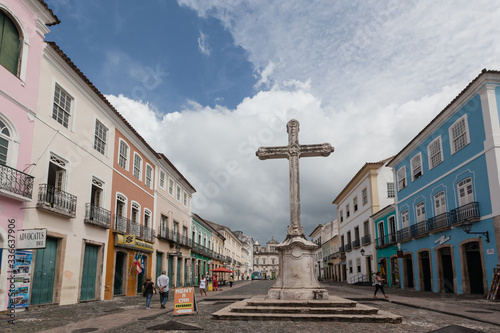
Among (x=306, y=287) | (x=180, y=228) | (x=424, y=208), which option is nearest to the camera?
(x=306, y=287)

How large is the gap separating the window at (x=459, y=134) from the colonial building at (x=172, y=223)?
52.1 feet

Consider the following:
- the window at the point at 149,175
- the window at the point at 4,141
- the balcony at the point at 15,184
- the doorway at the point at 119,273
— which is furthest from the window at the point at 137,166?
the window at the point at 4,141

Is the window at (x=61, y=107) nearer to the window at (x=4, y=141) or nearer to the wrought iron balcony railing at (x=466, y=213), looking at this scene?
the window at (x=4, y=141)

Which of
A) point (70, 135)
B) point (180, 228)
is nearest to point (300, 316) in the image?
point (70, 135)

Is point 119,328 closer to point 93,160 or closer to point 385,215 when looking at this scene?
point 93,160

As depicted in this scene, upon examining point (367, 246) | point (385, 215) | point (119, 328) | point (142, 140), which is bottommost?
point (119, 328)

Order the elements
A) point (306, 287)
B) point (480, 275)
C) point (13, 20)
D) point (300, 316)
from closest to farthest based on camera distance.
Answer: point (300, 316), point (306, 287), point (13, 20), point (480, 275)

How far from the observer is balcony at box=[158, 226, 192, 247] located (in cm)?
2491

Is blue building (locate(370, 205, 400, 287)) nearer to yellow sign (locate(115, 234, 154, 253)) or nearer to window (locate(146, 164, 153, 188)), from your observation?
yellow sign (locate(115, 234, 154, 253))

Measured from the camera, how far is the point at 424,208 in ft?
69.1

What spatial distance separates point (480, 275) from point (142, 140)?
17.4 metres

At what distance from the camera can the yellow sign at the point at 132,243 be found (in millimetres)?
18297

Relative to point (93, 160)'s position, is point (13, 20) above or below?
above

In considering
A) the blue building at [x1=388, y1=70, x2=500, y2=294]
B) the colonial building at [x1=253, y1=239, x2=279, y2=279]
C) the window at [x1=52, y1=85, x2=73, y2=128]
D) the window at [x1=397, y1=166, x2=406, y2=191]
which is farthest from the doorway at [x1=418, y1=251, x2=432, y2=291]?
the colonial building at [x1=253, y1=239, x2=279, y2=279]
